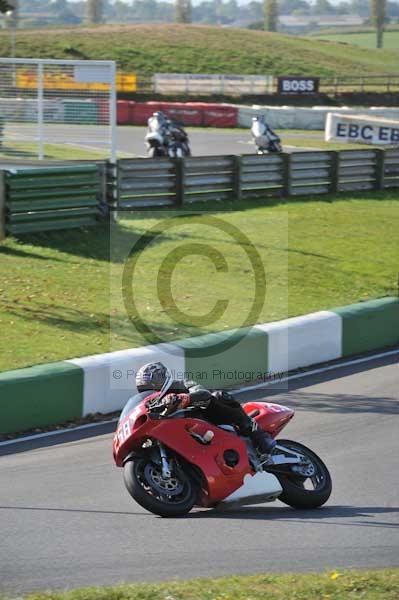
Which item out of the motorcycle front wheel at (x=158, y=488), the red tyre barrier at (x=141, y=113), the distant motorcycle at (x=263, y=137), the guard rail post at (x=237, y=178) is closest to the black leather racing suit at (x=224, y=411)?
the motorcycle front wheel at (x=158, y=488)

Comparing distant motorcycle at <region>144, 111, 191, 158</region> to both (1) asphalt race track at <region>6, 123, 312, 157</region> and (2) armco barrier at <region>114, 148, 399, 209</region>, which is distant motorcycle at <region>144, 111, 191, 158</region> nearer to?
(1) asphalt race track at <region>6, 123, 312, 157</region>

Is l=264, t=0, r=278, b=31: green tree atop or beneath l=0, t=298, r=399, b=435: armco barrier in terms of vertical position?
atop

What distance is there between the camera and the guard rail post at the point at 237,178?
2208cm

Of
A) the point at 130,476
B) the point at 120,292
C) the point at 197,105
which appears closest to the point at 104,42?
the point at 197,105

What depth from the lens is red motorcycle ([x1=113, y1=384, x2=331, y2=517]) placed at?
791cm

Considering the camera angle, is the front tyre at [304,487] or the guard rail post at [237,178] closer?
the front tyre at [304,487]

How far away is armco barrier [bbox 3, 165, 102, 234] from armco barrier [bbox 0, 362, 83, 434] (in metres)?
7.23

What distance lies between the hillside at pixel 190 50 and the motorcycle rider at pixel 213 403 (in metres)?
57.7

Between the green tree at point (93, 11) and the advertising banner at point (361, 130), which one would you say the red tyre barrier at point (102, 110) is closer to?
the advertising banner at point (361, 130)

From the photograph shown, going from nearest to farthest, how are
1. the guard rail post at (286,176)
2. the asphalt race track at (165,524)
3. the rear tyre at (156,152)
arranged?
the asphalt race track at (165,524)
the guard rail post at (286,176)
the rear tyre at (156,152)

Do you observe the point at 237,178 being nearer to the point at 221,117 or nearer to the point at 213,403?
the point at 213,403

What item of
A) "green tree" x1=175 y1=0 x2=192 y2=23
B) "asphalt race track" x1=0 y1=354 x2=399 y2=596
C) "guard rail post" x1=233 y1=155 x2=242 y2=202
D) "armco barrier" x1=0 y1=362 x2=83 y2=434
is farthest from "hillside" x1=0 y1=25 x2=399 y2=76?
"asphalt race track" x1=0 y1=354 x2=399 y2=596

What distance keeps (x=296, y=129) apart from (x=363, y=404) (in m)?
33.3

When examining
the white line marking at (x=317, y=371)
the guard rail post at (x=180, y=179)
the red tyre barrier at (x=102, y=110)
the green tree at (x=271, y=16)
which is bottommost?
the white line marking at (x=317, y=371)
